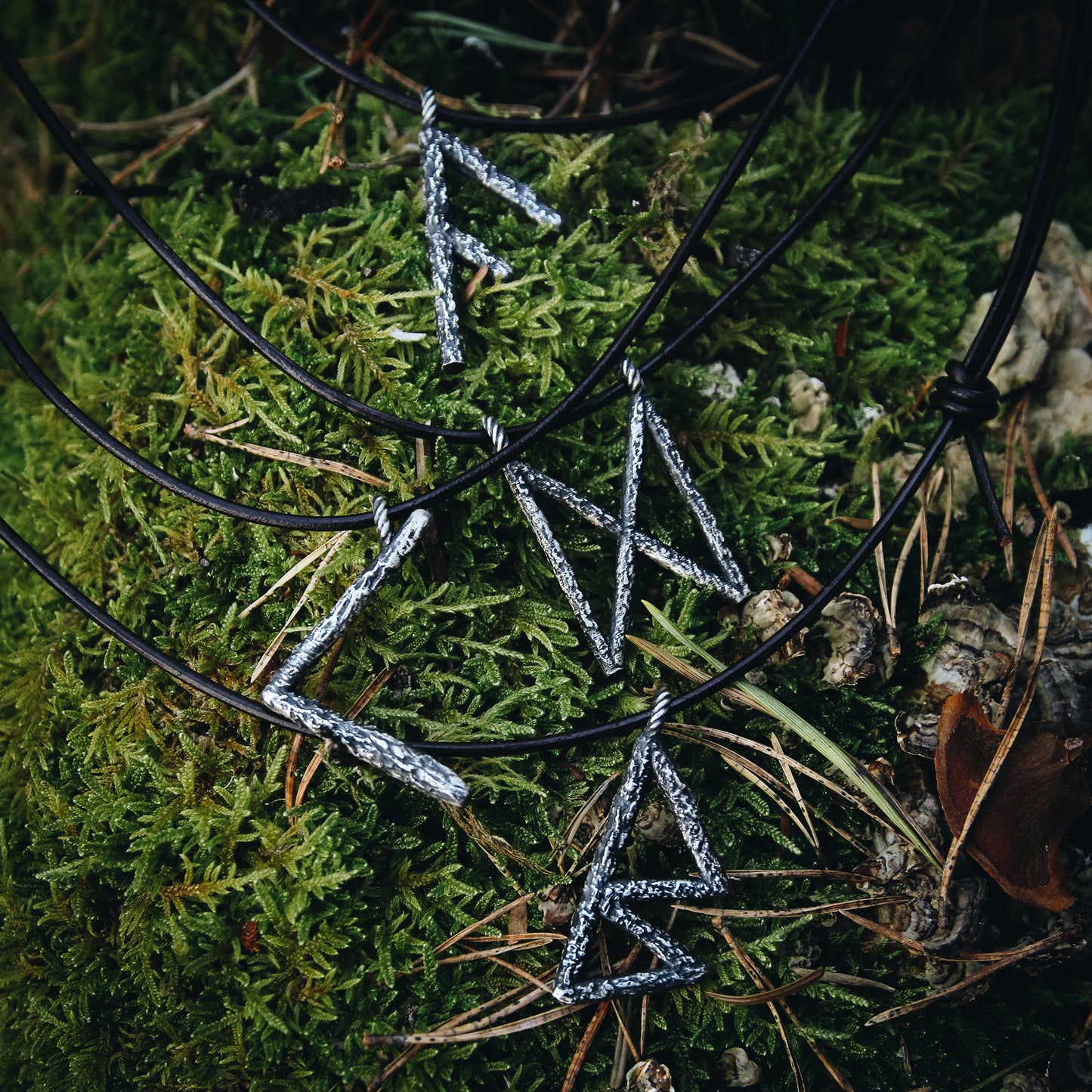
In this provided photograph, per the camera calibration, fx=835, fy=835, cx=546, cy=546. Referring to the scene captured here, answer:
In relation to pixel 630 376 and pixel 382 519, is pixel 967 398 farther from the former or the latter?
pixel 382 519

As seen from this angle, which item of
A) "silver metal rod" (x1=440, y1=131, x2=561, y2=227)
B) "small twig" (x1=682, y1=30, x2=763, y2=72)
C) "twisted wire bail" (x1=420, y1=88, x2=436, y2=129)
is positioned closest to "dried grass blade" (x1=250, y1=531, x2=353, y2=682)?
"silver metal rod" (x1=440, y1=131, x2=561, y2=227)

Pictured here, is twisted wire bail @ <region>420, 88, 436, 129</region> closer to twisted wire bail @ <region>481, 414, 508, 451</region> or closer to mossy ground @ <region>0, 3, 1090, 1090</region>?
mossy ground @ <region>0, 3, 1090, 1090</region>

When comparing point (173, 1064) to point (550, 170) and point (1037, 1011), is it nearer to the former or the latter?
point (1037, 1011)

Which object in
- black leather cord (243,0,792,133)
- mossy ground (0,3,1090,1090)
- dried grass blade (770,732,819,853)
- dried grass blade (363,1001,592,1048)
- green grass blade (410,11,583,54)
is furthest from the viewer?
green grass blade (410,11,583,54)

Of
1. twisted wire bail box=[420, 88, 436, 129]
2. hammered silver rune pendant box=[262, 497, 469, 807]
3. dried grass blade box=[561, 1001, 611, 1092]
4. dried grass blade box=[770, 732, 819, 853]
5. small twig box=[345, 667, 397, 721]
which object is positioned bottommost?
dried grass blade box=[561, 1001, 611, 1092]

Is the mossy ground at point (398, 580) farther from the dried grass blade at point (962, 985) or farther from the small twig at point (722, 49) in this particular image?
the small twig at point (722, 49)

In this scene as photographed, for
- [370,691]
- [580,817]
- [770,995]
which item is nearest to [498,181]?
[370,691]

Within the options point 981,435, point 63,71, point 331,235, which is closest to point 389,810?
point 331,235

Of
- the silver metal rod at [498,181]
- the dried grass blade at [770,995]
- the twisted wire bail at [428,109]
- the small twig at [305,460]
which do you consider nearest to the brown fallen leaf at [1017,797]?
the dried grass blade at [770,995]

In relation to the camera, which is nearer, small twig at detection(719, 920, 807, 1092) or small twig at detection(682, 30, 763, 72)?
small twig at detection(719, 920, 807, 1092)
